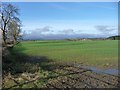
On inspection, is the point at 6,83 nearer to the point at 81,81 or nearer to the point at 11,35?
the point at 81,81


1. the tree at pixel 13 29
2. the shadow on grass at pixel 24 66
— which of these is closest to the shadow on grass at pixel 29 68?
the shadow on grass at pixel 24 66

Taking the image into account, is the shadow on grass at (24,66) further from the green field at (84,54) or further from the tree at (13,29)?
the tree at (13,29)

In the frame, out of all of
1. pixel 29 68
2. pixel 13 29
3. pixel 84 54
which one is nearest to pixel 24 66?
pixel 29 68

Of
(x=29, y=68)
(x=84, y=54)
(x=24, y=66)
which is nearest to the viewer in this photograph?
(x=29, y=68)

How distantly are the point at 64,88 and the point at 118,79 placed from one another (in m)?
3.82

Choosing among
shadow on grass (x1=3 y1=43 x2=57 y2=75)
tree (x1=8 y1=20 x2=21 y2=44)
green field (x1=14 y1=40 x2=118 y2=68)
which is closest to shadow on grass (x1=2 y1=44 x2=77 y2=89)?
shadow on grass (x1=3 y1=43 x2=57 y2=75)

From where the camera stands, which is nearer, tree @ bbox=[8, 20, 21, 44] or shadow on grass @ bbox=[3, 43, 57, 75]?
shadow on grass @ bbox=[3, 43, 57, 75]

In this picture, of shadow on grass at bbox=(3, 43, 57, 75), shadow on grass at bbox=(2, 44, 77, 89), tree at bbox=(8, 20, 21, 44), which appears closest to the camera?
shadow on grass at bbox=(2, 44, 77, 89)

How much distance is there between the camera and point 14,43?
70.8m

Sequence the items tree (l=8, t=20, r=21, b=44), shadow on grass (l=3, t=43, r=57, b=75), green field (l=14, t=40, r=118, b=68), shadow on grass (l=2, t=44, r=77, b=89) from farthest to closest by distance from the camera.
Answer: tree (l=8, t=20, r=21, b=44), green field (l=14, t=40, r=118, b=68), shadow on grass (l=3, t=43, r=57, b=75), shadow on grass (l=2, t=44, r=77, b=89)

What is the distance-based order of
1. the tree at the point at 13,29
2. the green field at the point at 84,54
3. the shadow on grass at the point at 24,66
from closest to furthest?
the shadow on grass at the point at 24,66, the green field at the point at 84,54, the tree at the point at 13,29

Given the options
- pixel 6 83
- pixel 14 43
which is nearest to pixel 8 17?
pixel 14 43

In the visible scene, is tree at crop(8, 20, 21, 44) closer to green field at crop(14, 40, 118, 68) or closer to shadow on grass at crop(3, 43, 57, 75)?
green field at crop(14, 40, 118, 68)

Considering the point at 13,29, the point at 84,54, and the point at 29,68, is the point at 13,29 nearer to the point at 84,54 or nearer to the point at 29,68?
the point at 84,54
